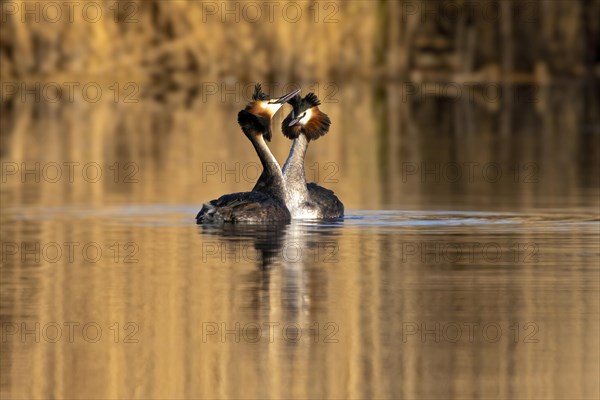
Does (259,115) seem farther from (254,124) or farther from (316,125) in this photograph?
(316,125)

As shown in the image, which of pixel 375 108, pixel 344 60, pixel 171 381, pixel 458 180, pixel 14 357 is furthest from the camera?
pixel 344 60

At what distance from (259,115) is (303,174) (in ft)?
1.85

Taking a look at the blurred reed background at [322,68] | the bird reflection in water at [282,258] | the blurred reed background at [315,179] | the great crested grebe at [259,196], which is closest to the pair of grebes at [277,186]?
the great crested grebe at [259,196]

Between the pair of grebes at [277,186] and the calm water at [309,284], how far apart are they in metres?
0.21

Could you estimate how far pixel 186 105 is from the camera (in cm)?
2956

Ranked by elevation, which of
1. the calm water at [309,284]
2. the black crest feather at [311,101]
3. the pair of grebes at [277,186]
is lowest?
the calm water at [309,284]

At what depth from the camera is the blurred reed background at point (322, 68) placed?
2480 centimetres

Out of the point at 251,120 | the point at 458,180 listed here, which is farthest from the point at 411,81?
the point at 251,120

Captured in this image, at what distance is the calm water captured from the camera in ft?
25.5

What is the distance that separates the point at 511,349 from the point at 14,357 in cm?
216

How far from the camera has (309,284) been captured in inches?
404

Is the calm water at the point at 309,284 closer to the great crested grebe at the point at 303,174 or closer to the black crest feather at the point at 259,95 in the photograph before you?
the great crested grebe at the point at 303,174

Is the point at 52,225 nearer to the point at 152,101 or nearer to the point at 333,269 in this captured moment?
the point at 333,269

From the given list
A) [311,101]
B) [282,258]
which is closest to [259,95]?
[311,101]
